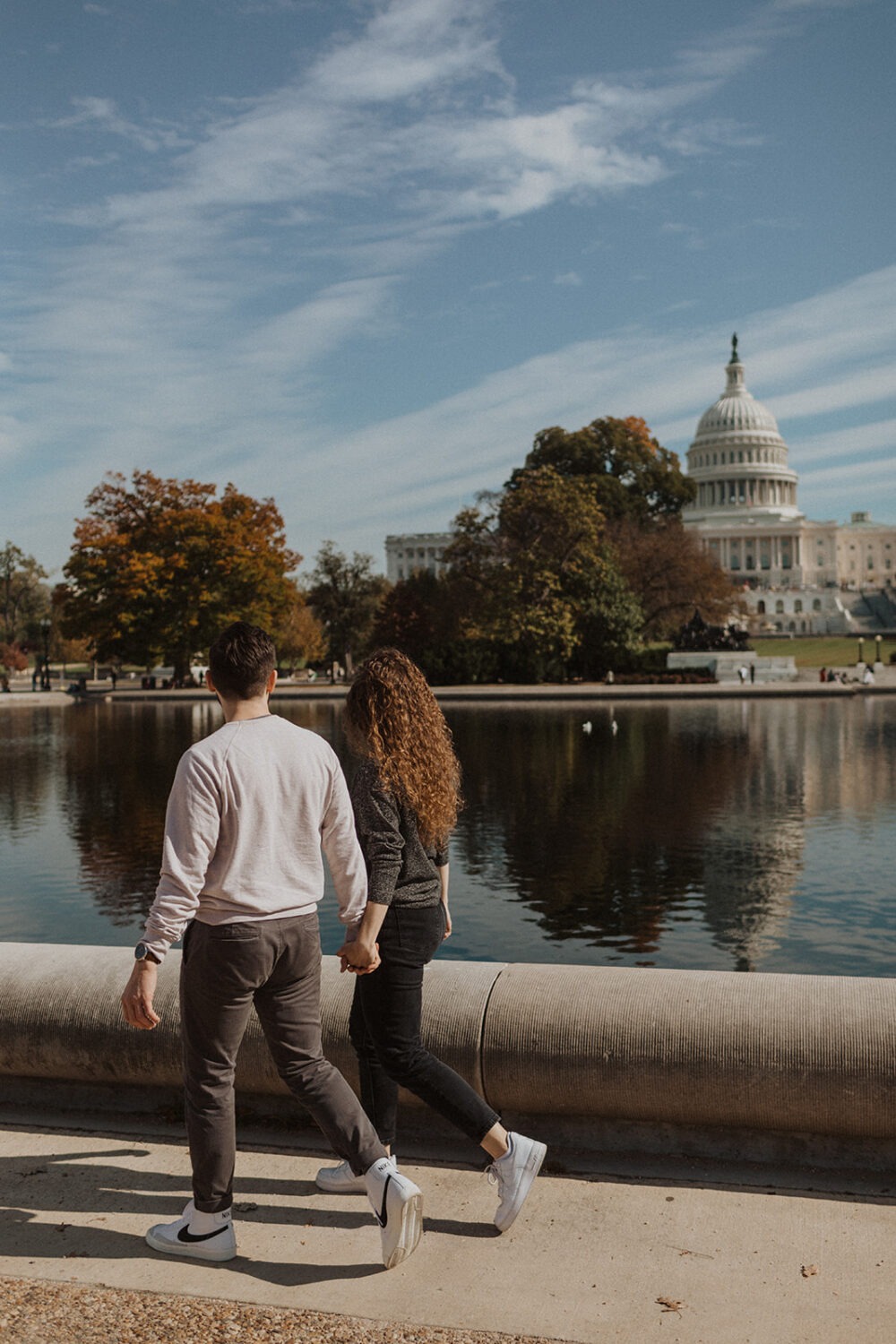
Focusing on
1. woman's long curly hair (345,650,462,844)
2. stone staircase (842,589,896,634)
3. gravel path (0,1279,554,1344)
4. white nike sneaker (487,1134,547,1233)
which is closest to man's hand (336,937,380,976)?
woman's long curly hair (345,650,462,844)

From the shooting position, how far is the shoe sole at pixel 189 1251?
4.14 metres

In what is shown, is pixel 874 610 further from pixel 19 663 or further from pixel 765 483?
pixel 19 663

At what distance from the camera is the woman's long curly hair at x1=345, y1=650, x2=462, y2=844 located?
448 cm

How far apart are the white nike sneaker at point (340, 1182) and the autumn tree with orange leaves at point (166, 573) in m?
59.5

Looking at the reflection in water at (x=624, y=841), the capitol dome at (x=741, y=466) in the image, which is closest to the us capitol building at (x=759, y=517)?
the capitol dome at (x=741, y=466)

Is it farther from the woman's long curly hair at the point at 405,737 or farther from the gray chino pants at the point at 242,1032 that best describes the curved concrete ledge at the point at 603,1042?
the woman's long curly hair at the point at 405,737

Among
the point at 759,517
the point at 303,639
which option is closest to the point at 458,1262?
the point at 303,639

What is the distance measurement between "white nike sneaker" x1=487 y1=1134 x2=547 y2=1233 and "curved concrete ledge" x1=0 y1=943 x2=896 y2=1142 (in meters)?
0.49

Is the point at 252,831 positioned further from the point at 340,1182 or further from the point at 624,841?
the point at 624,841

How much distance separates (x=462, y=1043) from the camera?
500 cm

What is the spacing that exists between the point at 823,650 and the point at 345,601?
34.9 metres

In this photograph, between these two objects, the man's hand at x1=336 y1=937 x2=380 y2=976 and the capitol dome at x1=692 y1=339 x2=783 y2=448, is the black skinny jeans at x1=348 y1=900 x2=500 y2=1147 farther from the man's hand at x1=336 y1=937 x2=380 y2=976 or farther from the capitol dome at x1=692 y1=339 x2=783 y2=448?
the capitol dome at x1=692 y1=339 x2=783 y2=448

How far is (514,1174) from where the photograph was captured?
172 inches

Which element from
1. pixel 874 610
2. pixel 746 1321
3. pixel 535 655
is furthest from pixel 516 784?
pixel 874 610
